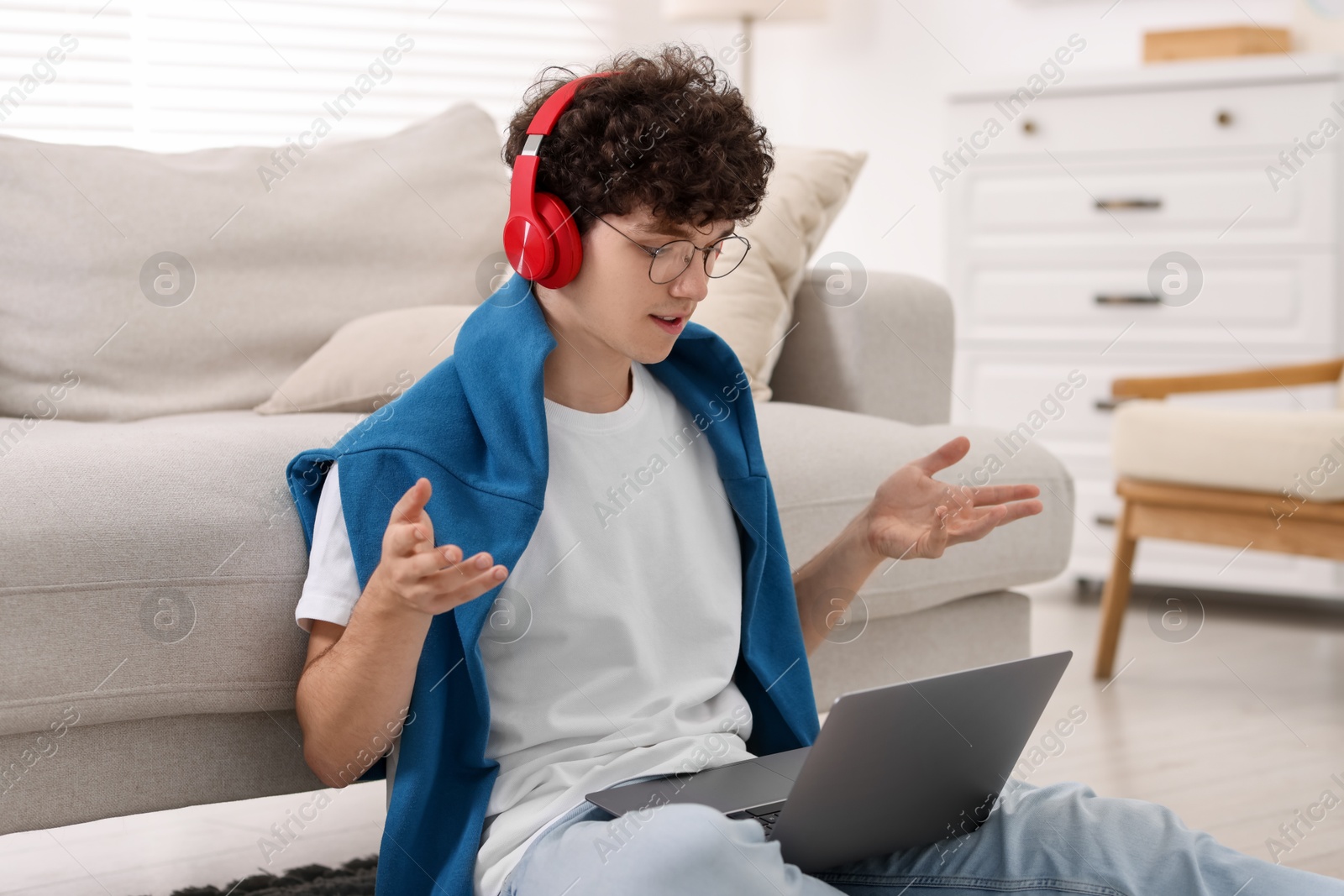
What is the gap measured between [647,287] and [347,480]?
0.82ft

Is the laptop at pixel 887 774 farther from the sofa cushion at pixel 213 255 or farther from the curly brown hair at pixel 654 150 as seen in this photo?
the sofa cushion at pixel 213 255

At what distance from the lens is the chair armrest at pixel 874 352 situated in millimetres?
1770

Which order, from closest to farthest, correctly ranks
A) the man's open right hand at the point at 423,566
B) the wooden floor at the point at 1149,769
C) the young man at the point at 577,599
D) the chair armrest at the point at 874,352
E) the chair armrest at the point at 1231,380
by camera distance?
the man's open right hand at the point at 423,566 → the young man at the point at 577,599 → the wooden floor at the point at 1149,769 → the chair armrest at the point at 874,352 → the chair armrest at the point at 1231,380

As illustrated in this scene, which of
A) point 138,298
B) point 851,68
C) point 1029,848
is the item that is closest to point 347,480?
point 1029,848

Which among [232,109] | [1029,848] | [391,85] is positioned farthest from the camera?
[391,85]

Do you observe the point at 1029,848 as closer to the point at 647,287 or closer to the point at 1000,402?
the point at 647,287

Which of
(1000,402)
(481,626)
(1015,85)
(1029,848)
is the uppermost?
(1015,85)

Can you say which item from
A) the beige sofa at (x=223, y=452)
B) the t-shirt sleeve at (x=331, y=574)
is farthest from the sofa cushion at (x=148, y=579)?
the t-shirt sleeve at (x=331, y=574)

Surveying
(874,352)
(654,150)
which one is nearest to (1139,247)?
(874,352)

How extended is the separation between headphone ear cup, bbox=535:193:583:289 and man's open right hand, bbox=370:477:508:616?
22 centimetres

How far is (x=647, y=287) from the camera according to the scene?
92 cm

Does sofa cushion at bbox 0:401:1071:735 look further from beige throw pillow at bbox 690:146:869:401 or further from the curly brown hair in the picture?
beige throw pillow at bbox 690:146:869:401

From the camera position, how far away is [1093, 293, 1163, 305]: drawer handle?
2773 mm

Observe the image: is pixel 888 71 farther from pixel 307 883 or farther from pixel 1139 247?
pixel 307 883
